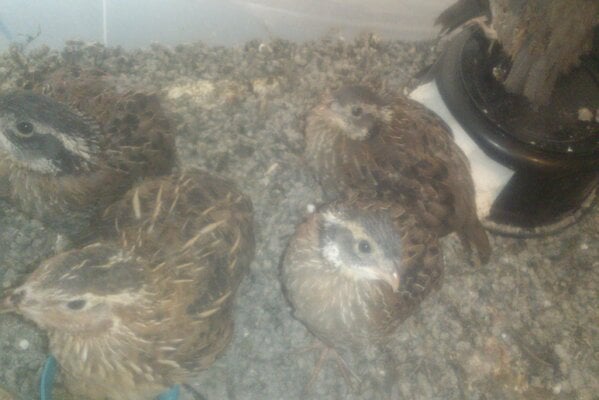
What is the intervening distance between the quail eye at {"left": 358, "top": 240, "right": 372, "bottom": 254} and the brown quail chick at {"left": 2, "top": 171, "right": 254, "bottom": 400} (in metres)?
0.70

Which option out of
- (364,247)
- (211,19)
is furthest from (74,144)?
(211,19)

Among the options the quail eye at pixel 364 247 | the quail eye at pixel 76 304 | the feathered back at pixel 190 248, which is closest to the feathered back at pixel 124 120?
the feathered back at pixel 190 248

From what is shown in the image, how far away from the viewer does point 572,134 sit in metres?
3.13

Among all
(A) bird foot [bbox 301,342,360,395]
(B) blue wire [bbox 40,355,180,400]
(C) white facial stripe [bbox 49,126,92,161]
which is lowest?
(A) bird foot [bbox 301,342,360,395]

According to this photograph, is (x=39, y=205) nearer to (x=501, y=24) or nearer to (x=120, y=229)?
(x=120, y=229)

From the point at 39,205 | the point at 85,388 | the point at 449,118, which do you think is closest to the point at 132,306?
the point at 85,388

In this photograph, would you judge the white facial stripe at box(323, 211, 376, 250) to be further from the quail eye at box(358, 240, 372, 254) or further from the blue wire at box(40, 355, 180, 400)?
the blue wire at box(40, 355, 180, 400)

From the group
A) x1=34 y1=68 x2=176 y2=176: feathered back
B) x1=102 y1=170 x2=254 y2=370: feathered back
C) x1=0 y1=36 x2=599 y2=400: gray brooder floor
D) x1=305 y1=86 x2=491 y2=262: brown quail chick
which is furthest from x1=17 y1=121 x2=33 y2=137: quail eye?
x1=305 y1=86 x2=491 y2=262: brown quail chick

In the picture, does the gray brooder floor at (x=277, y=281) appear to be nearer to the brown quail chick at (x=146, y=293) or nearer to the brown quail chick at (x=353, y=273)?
the brown quail chick at (x=353, y=273)

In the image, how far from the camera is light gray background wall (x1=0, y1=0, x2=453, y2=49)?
3.54 meters

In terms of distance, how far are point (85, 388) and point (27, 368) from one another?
1.89ft

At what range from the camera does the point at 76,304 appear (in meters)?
2.04

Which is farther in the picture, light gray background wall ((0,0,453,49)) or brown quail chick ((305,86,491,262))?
light gray background wall ((0,0,453,49))

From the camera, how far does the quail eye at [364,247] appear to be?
243 centimetres
